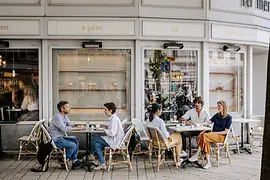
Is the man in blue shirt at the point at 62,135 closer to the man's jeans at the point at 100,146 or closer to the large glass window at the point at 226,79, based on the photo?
the man's jeans at the point at 100,146

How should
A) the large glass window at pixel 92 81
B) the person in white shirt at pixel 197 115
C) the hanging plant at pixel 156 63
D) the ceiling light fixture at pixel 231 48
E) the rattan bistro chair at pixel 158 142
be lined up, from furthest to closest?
the ceiling light fixture at pixel 231 48 → the hanging plant at pixel 156 63 → the large glass window at pixel 92 81 → the person in white shirt at pixel 197 115 → the rattan bistro chair at pixel 158 142

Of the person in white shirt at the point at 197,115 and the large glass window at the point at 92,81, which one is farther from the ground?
the large glass window at the point at 92,81

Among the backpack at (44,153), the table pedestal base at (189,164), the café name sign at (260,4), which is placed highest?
the café name sign at (260,4)

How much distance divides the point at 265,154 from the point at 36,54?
609 centimetres

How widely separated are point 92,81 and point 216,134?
9.83 ft

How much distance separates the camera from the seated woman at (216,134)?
659cm

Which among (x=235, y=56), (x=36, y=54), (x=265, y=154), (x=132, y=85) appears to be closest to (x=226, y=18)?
(x=235, y=56)

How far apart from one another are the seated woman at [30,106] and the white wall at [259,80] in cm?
628

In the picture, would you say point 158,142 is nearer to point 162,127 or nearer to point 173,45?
point 162,127

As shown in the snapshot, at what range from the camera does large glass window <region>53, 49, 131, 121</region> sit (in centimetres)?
794

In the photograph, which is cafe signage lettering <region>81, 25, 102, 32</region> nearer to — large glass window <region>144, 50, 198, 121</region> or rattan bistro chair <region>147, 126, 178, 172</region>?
large glass window <region>144, 50, 198, 121</region>

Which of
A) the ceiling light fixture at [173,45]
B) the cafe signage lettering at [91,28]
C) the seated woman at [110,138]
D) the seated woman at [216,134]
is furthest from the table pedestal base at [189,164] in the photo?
the cafe signage lettering at [91,28]

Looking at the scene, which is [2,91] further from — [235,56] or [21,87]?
[235,56]

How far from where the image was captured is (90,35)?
7.68 meters
